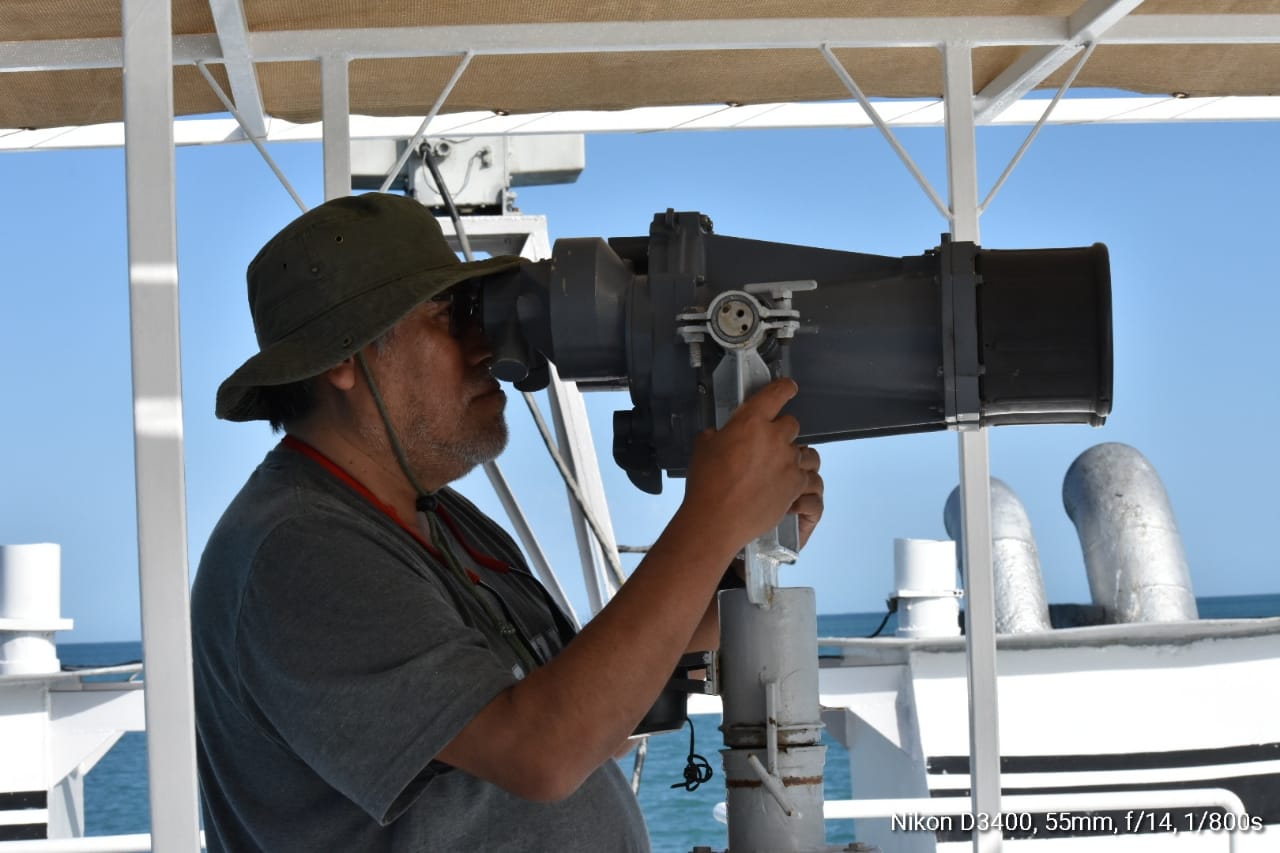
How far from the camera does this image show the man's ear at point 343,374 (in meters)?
1.38

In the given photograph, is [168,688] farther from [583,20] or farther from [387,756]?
[583,20]

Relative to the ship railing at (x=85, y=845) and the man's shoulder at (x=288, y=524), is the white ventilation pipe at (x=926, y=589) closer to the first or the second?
the ship railing at (x=85, y=845)

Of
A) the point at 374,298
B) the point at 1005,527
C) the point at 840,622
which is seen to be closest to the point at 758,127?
the point at 374,298

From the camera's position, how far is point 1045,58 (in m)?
3.86

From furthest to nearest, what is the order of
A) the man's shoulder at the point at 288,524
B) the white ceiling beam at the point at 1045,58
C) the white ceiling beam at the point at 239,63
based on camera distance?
the white ceiling beam at the point at 1045,58 → the white ceiling beam at the point at 239,63 → the man's shoulder at the point at 288,524

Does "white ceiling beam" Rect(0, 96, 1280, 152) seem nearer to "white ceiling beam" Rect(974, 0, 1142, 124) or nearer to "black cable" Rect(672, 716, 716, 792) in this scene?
"white ceiling beam" Rect(974, 0, 1142, 124)

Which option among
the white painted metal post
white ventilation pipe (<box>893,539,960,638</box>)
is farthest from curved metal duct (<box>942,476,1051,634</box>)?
the white painted metal post

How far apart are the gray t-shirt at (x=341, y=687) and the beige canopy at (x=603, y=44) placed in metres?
2.31

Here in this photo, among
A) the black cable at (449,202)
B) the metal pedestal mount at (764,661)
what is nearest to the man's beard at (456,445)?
the metal pedestal mount at (764,661)

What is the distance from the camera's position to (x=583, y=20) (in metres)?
3.67

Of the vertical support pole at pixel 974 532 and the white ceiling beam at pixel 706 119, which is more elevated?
the white ceiling beam at pixel 706 119

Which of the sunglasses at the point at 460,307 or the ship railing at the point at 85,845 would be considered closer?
the sunglasses at the point at 460,307

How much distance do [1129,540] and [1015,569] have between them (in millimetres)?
798

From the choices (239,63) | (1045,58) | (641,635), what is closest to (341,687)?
(641,635)
